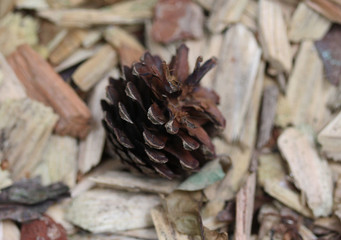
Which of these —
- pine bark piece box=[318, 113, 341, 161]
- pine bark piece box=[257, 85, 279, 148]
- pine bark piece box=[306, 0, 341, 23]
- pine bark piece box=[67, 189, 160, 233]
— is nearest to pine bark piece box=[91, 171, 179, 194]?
pine bark piece box=[67, 189, 160, 233]

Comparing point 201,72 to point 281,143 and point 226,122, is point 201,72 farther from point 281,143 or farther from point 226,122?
point 281,143

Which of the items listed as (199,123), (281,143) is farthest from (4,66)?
(281,143)

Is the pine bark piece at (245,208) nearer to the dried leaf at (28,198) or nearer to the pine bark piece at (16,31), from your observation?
the dried leaf at (28,198)

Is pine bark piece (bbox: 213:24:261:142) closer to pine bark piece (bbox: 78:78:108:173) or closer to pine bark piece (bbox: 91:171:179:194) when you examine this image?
pine bark piece (bbox: 91:171:179:194)

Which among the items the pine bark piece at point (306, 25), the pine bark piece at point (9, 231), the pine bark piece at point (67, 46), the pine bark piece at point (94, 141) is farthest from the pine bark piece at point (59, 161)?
the pine bark piece at point (306, 25)

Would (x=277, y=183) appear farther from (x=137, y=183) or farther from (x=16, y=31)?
(x=16, y=31)
